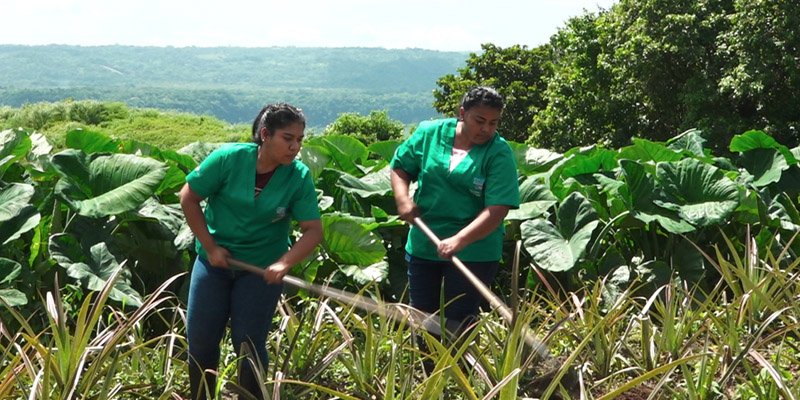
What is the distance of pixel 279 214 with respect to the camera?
3.29m

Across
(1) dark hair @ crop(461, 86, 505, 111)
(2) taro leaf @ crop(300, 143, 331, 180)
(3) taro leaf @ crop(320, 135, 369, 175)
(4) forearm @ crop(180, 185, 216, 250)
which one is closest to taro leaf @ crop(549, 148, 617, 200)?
(3) taro leaf @ crop(320, 135, 369, 175)

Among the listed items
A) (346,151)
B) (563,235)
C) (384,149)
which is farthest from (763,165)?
(346,151)

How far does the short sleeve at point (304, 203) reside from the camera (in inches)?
131

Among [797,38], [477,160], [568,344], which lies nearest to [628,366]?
[568,344]

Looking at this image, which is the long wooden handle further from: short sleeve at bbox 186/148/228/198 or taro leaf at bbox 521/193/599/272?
taro leaf at bbox 521/193/599/272

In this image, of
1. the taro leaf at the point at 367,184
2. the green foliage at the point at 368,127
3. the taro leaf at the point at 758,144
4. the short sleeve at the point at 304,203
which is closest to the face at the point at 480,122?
the short sleeve at the point at 304,203

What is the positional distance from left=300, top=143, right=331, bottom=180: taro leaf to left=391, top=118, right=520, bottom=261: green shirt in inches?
76.4

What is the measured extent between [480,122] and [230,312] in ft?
3.40

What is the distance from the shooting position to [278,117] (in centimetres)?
316

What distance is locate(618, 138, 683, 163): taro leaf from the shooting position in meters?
6.09

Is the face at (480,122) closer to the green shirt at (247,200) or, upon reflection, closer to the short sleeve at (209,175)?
the green shirt at (247,200)

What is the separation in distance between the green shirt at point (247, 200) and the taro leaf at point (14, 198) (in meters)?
1.70

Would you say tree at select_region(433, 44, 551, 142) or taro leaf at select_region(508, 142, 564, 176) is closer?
taro leaf at select_region(508, 142, 564, 176)

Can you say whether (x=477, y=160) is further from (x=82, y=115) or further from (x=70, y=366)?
(x=82, y=115)
